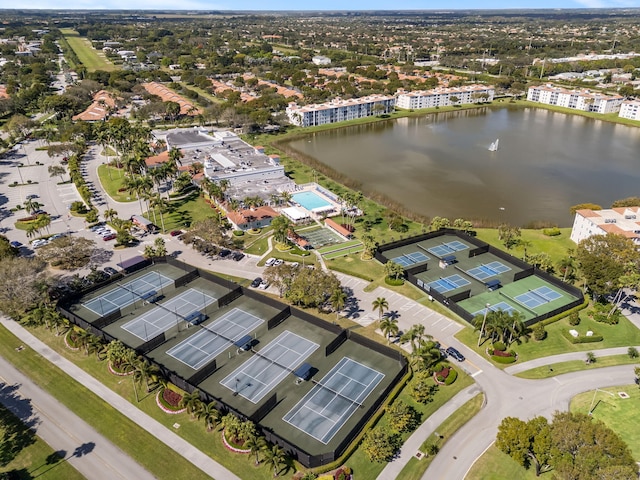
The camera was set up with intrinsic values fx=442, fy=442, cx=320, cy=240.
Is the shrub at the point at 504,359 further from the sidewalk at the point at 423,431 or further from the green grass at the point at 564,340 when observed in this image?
the sidewalk at the point at 423,431

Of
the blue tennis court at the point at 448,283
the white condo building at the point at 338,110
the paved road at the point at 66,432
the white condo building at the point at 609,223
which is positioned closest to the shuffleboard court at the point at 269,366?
the paved road at the point at 66,432

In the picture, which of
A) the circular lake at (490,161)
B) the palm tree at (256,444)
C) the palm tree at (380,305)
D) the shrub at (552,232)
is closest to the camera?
the palm tree at (256,444)

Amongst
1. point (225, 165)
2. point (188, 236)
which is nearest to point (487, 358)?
point (188, 236)

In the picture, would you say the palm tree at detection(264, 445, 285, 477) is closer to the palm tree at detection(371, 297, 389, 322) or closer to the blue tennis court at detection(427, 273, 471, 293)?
the palm tree at detection(371, 297, 389, 322)

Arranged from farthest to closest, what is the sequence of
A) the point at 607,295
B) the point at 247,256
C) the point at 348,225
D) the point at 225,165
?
the point at 225,165 < the point at 348,225 < the point at 247,256 < the point at 607,295

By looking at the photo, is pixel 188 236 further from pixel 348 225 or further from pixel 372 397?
pixel 372 397

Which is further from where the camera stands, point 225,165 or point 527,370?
point 225,165

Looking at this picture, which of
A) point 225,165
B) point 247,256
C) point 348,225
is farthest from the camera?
point 225,165
